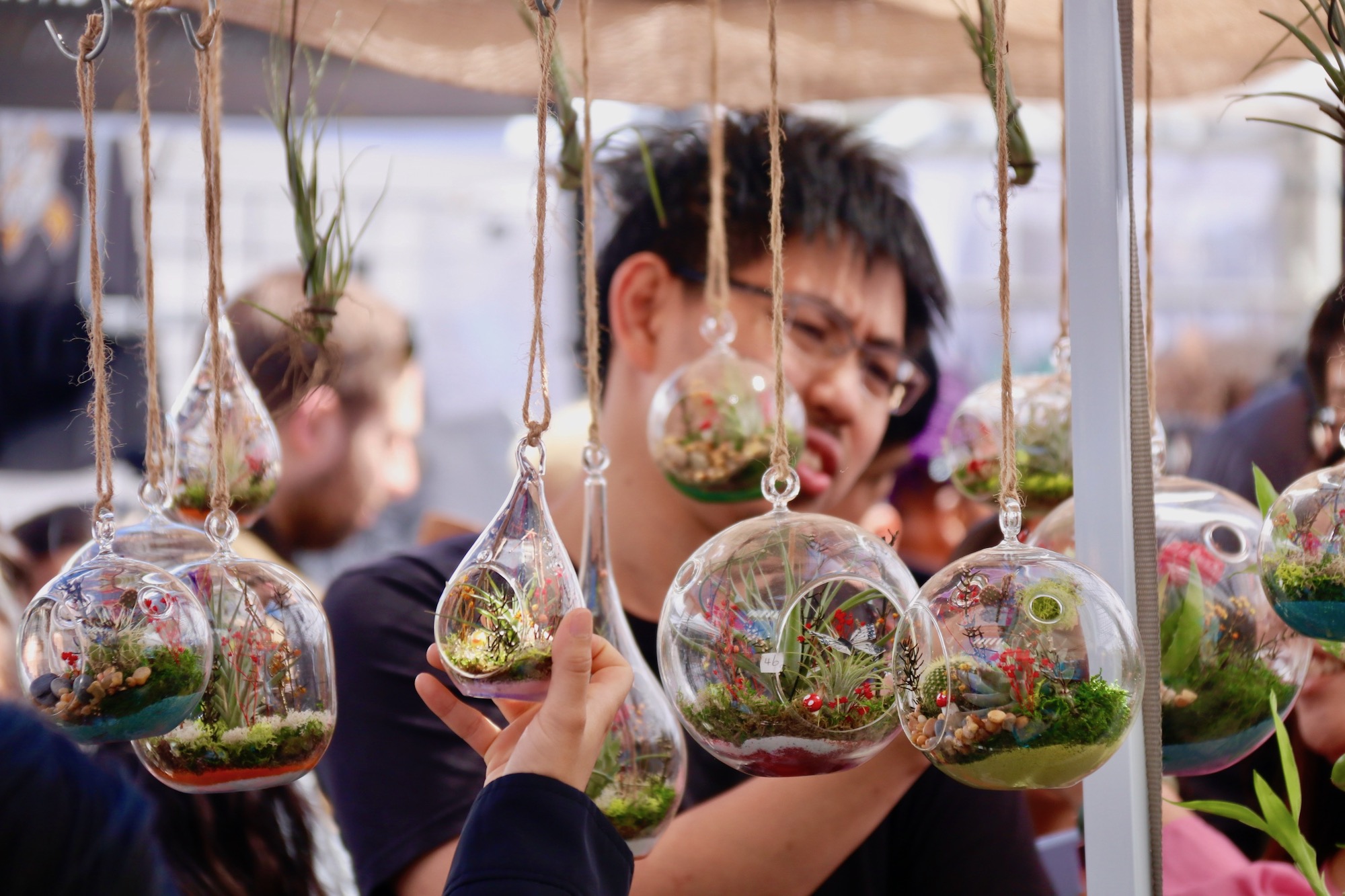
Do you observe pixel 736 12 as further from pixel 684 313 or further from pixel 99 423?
pixel 99 423

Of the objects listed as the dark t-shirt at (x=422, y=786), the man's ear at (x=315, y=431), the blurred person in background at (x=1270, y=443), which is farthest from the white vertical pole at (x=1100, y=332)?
the man's ear at (x=315, y=431)

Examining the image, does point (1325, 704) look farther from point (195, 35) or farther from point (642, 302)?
point (195, 35)

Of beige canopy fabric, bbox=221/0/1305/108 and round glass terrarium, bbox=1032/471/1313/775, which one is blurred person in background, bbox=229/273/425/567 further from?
round glass terrarium, bbox=1032/471/1313/775

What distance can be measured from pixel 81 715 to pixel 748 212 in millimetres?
996

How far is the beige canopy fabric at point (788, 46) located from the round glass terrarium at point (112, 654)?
2.62ft

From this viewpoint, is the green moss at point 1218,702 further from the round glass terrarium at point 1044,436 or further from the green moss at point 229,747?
the green moss at point 229,747

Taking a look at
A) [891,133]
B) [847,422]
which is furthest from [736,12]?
[891,133]

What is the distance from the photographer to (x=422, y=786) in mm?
1304

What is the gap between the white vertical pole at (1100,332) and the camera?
2.99 feet

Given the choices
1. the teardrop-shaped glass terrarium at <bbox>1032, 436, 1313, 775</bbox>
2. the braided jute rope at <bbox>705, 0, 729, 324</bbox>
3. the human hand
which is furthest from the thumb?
the braided jute rope at <bbox>705, 0, 729, 324</bbox>

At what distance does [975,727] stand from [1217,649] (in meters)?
0.36

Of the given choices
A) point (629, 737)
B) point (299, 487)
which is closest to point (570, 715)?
point (629, 737)

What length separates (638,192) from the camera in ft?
5.44

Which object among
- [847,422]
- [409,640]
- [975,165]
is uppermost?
[975,165]
